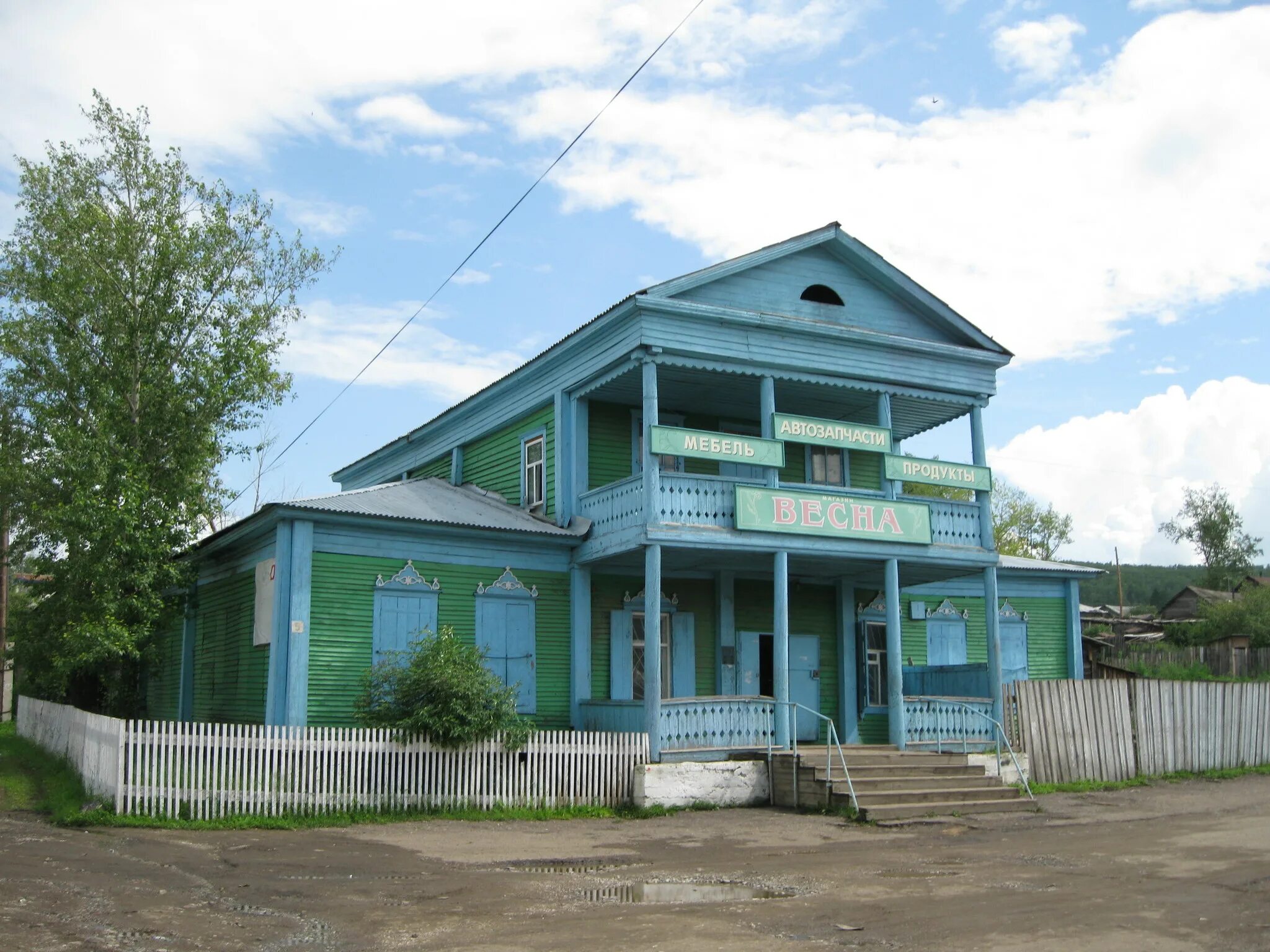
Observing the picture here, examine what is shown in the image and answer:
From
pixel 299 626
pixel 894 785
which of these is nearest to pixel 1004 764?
pixel 894 785

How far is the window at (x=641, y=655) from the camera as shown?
1917cm

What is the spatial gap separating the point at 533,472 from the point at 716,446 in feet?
14.9

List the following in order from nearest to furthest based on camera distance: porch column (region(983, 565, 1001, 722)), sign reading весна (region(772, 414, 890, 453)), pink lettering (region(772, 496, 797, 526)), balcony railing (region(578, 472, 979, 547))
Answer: balcony railing (region(578, 472, 979, 547)) < pink lettering (region(772, 496, 797, 526)) < sign reading весна (region(772, 414, 890, 453)) < porch column (region(983, 565, 1001, 722))

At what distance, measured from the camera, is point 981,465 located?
63.6 ft

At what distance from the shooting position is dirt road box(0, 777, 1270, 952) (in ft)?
25.3

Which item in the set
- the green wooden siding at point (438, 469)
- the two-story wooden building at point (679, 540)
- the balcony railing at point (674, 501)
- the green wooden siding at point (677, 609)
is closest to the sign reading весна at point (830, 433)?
the two-story wooden building at point (679, 540)

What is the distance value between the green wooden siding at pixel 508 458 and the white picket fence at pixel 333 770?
5.13 metres

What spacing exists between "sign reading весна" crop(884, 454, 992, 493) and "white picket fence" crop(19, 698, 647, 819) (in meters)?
6.28

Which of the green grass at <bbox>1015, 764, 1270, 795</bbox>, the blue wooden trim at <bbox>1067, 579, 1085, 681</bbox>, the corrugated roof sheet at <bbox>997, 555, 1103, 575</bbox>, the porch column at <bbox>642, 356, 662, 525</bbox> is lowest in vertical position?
the green grass at <bbox>1015, 764, 1270, 795</bbox>

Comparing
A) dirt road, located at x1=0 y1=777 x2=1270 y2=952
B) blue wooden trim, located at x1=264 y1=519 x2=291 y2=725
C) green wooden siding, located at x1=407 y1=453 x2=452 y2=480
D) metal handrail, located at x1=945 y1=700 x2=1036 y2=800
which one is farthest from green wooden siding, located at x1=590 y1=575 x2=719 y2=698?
green wooden siding, located at x1=407 y1=453 x2=452 y2=480

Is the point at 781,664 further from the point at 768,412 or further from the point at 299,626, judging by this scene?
the point at 299,626

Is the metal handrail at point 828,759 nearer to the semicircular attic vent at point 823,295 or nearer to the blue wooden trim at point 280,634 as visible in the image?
the semicircular attic vent at point 823,295

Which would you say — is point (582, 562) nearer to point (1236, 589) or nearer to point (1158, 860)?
point (1158, 860)

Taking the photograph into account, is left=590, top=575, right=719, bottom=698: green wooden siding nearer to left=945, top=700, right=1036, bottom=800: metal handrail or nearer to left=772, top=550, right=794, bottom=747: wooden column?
left=772, top=550, right=794, bottom=747: wooden column
